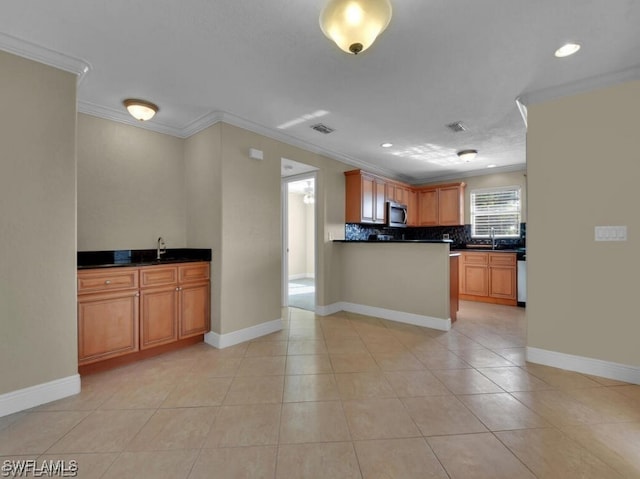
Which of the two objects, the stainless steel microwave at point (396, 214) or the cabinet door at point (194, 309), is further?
the stainless steel microwave at point (396, 214)

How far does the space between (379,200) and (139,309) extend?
12.8 ft

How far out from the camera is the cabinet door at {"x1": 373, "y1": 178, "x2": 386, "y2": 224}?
16.4 feet

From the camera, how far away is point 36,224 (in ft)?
6.64

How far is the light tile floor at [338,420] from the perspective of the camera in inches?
57.6

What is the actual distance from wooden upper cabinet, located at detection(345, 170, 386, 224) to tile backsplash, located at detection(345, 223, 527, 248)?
0.31 m

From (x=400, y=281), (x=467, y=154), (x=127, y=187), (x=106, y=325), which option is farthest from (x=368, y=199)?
(x=106, y=325)

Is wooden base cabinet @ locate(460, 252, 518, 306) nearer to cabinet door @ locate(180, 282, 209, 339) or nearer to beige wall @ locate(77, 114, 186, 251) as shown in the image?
cabinet door @ locate(180, 282, 209, 339)

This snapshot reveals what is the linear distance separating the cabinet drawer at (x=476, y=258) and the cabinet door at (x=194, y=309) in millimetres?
4595

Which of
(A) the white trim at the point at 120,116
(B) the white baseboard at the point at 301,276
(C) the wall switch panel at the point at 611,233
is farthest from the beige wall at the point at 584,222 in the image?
(B) the white baseboard at the point at 301,276

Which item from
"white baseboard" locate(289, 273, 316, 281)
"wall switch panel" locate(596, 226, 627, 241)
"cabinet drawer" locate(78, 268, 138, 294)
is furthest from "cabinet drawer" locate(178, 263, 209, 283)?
"white baseboard" locate(289, 273, 316, 281)

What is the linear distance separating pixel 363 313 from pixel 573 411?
2.71 meters

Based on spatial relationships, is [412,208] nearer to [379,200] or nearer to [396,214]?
[396,214]

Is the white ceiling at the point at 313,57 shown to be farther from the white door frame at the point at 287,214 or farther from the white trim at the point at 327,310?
the white trim at the point at 327,310

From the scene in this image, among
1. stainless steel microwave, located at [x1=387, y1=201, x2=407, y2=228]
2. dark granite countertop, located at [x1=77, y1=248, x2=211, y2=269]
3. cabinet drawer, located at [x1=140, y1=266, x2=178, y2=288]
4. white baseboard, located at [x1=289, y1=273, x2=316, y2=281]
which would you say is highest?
stainless steel microwave, located at [x1=387, y1=201, x2=407, y2=228]
